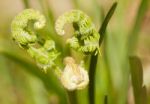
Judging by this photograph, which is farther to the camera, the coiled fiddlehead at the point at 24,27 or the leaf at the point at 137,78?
the leaf at the point at 137,78

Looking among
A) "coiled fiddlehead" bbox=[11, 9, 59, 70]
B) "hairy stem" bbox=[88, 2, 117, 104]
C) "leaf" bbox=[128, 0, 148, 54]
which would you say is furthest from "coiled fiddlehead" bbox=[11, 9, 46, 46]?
"leaf" bbox=[128, 0, 148, 54]

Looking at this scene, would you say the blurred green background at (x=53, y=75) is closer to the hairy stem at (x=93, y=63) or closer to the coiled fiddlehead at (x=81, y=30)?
the hairy stem at (x=93, y=63)

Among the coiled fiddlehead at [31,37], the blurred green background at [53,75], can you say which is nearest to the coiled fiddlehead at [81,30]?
the coiled fiddlehead at [31,37]

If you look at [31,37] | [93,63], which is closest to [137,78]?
[93,63]

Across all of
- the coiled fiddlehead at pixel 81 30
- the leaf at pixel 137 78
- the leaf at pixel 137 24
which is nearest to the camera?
the coiled fiddlehead at pixel 81 30

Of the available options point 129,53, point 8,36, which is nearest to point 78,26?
point 129,53

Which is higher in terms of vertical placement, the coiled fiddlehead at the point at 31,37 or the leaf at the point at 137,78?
the coiled fiddlehead at the point at 31,37

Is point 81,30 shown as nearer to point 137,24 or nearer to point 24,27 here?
point 24,27
